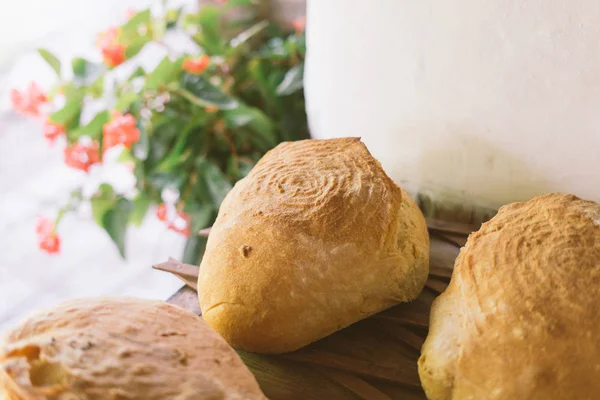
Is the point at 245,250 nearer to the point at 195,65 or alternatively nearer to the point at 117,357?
the point at 117,357

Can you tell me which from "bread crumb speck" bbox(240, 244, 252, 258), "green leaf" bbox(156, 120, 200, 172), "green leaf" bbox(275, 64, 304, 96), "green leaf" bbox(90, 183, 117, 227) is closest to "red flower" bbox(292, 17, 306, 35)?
"green leaf" bbox(275, 64, 304, 96)

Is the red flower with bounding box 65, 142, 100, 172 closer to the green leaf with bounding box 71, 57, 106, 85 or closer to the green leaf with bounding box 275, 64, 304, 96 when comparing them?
the green leaf with bounding box 71, 57, 106, 85

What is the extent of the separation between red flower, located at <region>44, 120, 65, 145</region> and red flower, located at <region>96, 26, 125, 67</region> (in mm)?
180

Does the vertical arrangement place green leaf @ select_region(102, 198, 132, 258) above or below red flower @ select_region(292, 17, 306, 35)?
below

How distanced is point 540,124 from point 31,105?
115 cm

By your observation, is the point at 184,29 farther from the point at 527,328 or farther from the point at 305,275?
the point at 527,328

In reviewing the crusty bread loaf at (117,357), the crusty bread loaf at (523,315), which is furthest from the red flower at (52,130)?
the crusty bread loaf at (523,315)

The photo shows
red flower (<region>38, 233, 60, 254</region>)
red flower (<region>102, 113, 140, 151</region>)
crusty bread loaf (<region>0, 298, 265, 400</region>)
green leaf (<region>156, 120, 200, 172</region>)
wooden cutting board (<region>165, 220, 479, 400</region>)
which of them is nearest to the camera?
crusty bread loaf (<region>0, 298, 265, 400</region>)

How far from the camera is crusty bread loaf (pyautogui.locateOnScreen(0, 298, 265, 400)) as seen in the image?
49cm

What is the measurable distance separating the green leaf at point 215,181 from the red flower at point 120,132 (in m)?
0.17

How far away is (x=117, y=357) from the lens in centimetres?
52

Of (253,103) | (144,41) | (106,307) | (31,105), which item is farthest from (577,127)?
(31,105)

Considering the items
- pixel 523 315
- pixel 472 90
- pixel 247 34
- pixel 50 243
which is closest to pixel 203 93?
pixel 247 34

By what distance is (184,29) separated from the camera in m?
1.54
